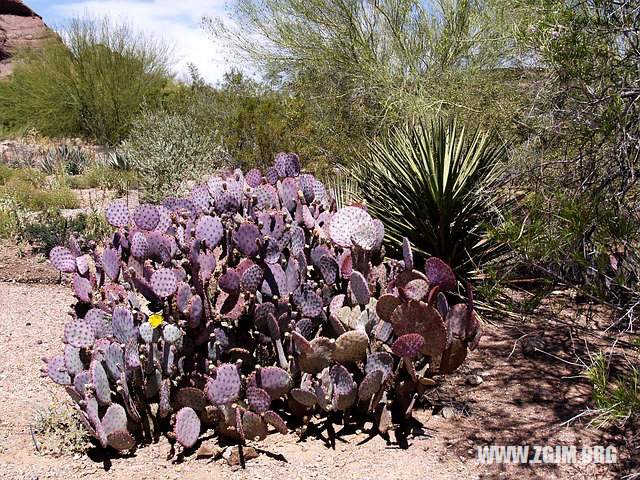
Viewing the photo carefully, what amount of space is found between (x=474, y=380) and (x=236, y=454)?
61.6 inches

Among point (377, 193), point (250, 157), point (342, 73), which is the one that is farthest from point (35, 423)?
point (342, 73)

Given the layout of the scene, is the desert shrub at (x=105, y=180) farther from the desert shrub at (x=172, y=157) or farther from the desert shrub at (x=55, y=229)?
the desert shrub at (x=55, y=229)

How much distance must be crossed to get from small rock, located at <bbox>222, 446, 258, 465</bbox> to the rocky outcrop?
43915mm

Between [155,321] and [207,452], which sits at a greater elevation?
[155,321]

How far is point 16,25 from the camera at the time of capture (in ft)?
141

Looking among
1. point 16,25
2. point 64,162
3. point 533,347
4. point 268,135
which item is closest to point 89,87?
point 64,162

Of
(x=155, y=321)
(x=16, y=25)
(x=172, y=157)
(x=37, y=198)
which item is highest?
(x=16, y=25)

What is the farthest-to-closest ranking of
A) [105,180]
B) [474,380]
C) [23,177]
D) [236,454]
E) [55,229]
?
[105,180] → [23,177] → [55,229] → [474,380] → [236,454]

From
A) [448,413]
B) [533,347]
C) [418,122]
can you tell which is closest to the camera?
[448,413]

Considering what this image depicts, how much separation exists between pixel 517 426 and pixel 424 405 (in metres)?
0.53

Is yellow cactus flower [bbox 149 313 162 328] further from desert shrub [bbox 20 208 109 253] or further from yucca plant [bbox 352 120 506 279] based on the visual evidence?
desert shrub [bbox 20 208 109 253]

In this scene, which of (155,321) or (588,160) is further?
(588,160)

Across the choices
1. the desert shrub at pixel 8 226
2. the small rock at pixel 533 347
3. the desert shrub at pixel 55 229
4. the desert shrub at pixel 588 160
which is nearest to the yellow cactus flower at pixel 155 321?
the desert shrub at pixel 588 160

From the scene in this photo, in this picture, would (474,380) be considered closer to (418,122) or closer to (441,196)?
(441,196)
